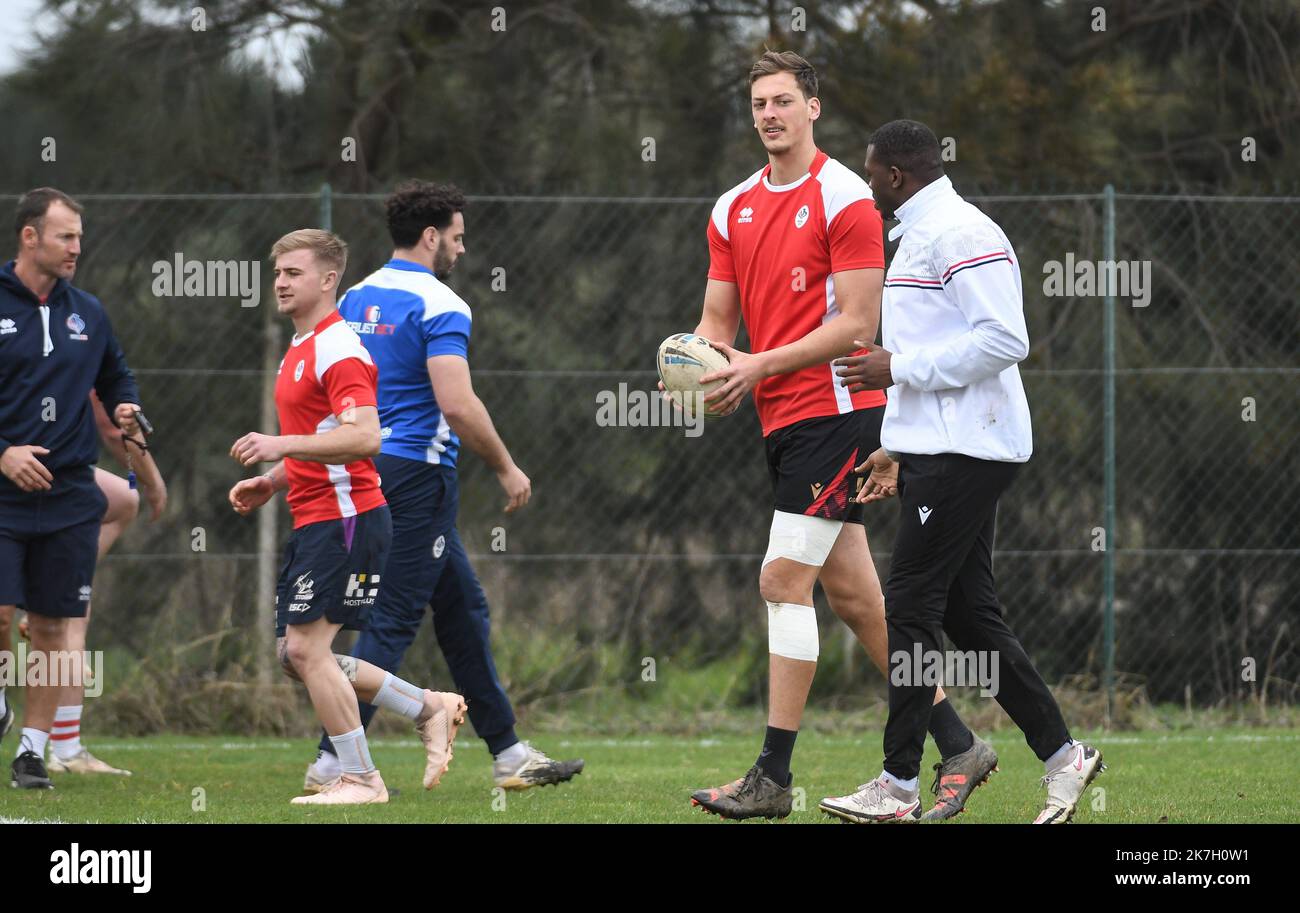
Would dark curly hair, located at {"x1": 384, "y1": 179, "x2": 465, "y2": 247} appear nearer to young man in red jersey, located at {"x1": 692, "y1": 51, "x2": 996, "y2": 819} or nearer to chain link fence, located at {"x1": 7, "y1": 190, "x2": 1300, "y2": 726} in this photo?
young man in red jersey, located at {"x1": 692, "y1": 51, "x2": 996, "y2": 819}

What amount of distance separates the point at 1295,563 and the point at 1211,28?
329 centimetres

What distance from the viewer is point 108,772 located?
6.66 metres

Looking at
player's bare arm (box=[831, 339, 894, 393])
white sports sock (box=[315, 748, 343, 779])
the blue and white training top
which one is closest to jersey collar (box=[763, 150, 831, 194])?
player's bare arm (box=[831, 339, 894, 393])

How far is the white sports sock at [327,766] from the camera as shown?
18.9 feet

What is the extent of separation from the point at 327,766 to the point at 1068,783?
269 centimetres

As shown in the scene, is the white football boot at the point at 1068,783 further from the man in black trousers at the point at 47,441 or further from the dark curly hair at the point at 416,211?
the man in black trousers at the point at 47,441

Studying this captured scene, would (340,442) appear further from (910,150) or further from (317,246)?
(910,150)

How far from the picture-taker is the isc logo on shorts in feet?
17.5

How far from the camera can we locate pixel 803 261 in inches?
198

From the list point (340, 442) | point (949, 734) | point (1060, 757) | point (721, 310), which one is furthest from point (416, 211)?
point (1060, 757)

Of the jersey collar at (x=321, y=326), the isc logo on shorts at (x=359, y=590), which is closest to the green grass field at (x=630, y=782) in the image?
the isc logo on shorts at (x=359, y=590)

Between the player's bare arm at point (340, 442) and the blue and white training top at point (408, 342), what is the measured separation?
592 mm

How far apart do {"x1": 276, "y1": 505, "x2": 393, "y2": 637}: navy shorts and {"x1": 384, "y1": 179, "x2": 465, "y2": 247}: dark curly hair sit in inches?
43.8
